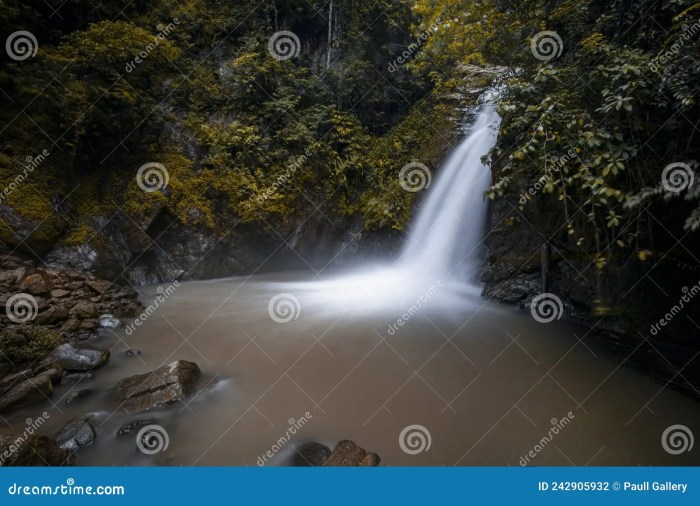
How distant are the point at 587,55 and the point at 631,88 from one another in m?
1.49

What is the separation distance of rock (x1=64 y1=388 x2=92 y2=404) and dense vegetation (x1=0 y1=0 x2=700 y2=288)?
15.5ft

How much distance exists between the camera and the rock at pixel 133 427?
10.4 feet

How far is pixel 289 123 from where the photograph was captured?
988 centimetres

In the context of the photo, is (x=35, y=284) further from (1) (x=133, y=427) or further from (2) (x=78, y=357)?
(1) (x=133, y=427)

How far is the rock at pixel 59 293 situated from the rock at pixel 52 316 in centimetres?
48

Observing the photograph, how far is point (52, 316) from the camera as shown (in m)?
5.07

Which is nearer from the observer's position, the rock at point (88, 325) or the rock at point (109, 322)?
the rock at point (88, 325)

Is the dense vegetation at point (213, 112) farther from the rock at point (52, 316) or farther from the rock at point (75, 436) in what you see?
the rock at point (75, 436)

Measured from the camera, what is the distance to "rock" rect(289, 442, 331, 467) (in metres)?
2.88

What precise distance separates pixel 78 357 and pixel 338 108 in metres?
9.49

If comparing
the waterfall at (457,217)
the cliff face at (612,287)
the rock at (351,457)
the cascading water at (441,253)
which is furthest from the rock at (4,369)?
the waterfall at (457,217)

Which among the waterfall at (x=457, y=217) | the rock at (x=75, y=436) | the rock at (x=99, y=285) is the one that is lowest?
the rock at (x=75, y=436)

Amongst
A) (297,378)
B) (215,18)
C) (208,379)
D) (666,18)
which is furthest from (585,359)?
(215,18)

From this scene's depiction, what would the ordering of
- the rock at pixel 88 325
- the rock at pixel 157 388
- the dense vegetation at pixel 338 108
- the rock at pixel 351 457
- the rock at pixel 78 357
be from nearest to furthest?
1. the rock at pixel 351 457
2. the rock at pixel 157 388
3. the dense vegetation at pixel 338 108
4. the rock at pixel 78 357
5. the rock at pixel 88 325
